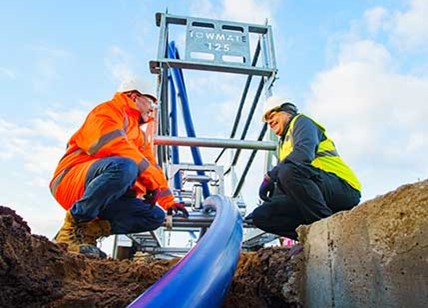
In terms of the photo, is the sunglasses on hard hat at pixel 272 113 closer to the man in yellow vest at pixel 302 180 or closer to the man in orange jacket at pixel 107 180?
the man in yellow vest at pixel 302 180

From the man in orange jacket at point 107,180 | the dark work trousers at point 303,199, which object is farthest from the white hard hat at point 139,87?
the dark work trousers at point 303,199

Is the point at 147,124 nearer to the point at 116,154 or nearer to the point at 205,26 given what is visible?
the point at 116,154

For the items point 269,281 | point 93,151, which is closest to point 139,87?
point 93,151

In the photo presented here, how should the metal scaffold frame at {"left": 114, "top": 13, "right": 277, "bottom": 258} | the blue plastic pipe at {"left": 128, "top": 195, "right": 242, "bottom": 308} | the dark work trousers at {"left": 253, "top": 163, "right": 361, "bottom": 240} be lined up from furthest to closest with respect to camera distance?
the metal scaffold frame at {"left": 114, "top": 13, "right": 277, "bottom": 258}, the dark work trousers at {"left": 253, "top": 163, "right": 361, "bottom": 240}, the blue plastic pipe at {"left": 128, "top": 195, "right": 242, "bottom": 308}

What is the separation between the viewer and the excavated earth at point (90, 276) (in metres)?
1.07

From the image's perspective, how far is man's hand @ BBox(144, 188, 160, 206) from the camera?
2475 millimetres

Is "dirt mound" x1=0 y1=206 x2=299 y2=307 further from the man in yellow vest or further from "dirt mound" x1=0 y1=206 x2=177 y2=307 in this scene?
the man in yellow vest

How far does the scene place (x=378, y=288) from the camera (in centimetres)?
84

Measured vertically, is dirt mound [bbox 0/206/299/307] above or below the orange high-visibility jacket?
below

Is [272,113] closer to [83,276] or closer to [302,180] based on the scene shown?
[302,180]

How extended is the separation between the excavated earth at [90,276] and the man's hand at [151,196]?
→ 0.99 m

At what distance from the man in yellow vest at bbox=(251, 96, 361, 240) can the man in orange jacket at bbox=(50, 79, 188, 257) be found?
736 millimetres

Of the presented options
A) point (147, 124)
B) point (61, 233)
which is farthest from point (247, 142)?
point (61, 233)

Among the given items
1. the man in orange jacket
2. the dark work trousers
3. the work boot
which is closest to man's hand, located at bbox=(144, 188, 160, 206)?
the man in orange jacket
